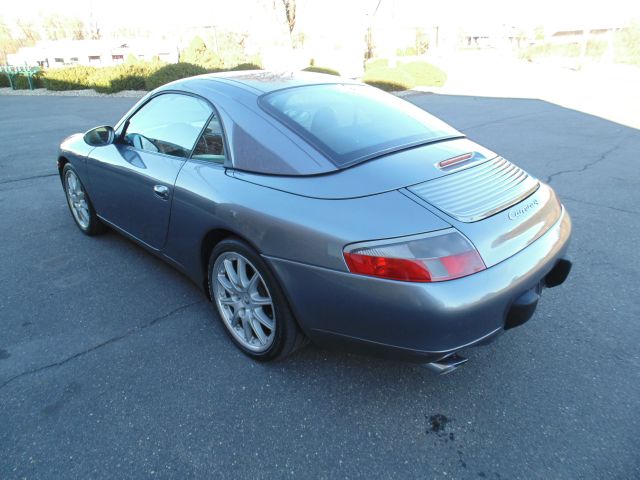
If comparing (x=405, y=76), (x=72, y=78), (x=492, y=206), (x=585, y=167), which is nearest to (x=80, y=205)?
(x=492, y=206)

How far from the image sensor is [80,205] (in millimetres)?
4191

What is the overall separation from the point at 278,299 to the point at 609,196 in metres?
4.61

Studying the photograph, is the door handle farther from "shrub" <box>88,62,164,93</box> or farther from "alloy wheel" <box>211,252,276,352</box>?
"shrub" <box>88,62,164,93</box>

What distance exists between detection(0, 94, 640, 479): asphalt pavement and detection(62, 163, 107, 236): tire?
0.52 m

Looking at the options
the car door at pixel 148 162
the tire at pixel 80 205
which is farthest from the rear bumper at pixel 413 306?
the tire at pixel 80 205

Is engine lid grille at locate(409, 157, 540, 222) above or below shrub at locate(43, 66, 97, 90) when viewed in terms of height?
above

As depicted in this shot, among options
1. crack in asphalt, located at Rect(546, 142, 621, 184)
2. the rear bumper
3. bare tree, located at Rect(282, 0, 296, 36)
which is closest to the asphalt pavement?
the rear bumper

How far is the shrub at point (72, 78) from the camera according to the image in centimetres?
2103

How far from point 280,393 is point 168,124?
6.39 ft

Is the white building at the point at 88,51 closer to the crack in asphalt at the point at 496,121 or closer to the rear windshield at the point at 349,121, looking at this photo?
the crack in asphalt at the point at 496,121

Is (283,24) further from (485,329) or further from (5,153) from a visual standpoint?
(485,329)

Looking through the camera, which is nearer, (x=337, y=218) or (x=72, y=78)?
(x=337, y=218)

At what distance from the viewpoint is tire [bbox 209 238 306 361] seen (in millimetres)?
2223

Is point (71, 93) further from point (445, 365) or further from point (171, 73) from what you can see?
point (445, 365)
